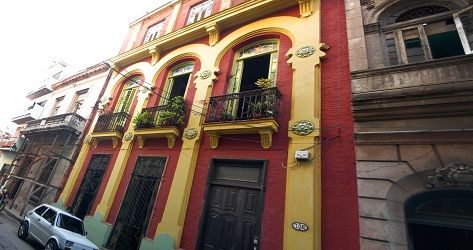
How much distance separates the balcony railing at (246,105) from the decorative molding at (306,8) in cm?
346

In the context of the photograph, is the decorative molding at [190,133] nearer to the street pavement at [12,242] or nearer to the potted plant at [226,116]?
the potted plant at [226,116]

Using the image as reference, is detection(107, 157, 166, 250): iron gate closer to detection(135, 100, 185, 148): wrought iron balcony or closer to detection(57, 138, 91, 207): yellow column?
detection(135, 100, 185, 148): wrought iron balcony

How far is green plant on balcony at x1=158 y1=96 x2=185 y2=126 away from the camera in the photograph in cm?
932

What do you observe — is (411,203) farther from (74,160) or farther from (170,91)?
(74,160)

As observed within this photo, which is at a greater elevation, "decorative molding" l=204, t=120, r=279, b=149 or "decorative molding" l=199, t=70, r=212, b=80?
"decorative molding" l=199, t=70, r=212, b=80

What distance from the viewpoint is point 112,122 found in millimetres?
12180

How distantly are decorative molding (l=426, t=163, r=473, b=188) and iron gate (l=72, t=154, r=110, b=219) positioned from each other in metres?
11.8

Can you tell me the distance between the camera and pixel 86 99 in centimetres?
1609

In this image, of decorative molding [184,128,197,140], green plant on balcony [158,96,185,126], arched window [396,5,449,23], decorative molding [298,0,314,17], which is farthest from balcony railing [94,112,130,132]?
arched window [396,5,449,23]

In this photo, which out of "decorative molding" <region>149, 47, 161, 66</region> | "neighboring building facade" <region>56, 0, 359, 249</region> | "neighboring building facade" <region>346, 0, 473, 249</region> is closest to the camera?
"neighboring building facade" <region>346, 0, 473, 249</region>

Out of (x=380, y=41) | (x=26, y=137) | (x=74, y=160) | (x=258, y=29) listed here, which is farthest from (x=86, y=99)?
(x=380, y=41)

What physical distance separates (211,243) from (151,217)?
2497mm

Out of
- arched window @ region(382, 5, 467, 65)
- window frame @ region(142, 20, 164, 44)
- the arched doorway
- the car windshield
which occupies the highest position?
window frame @ region(142, 20, 164, 44)

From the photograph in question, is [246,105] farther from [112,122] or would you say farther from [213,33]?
[112,122]
